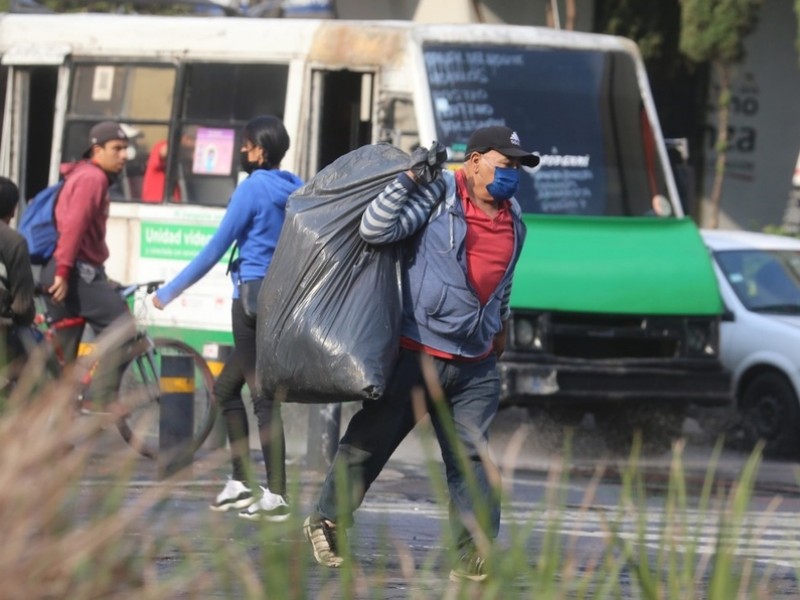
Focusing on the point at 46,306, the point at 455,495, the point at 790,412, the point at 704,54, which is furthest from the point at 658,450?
the point at 704,54

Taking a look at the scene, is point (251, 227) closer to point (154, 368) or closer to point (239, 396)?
point (239, 396)

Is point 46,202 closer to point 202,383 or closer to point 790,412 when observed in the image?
point 202,383

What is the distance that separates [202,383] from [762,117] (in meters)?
16.4

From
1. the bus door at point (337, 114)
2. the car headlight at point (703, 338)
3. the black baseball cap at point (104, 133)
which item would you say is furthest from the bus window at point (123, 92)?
the car headlight at point (703, 338)

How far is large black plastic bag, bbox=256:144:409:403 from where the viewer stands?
19.4 ft

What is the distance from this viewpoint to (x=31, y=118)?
42.9 ft

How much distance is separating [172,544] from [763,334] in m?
10.0

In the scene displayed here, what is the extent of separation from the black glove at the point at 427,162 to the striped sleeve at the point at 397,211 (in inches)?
1.2

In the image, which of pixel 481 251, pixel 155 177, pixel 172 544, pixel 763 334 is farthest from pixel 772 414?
pixel 172 544

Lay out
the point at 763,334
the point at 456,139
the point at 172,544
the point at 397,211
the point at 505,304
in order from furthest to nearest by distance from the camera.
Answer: the point at 763,334 < the point at 456,139 < the point at 505,304 < the point at 397,211 < the point at 172,544

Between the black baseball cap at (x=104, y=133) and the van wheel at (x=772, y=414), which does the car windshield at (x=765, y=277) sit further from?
the black baseball cap at (x=104, y=133)

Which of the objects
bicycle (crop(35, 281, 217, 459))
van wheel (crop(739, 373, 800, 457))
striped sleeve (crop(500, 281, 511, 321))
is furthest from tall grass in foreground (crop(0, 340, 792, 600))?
van wheel (crop(739, 373, 800, 457))

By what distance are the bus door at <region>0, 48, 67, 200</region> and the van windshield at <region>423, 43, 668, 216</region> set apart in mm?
2959

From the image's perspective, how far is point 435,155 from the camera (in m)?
5.89
